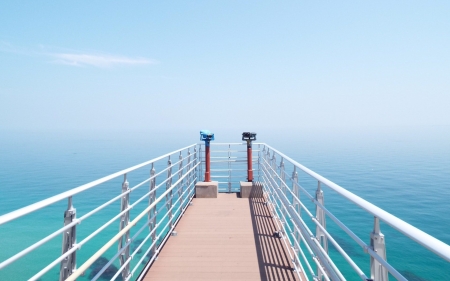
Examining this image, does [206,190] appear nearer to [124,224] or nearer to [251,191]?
→ [251,191]

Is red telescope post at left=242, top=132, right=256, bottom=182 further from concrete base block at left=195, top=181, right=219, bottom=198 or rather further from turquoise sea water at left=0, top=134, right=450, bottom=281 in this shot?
turquoise sea water at left=0, top=134, right=450, bottom=281

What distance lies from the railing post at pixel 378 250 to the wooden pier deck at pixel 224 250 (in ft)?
5.43

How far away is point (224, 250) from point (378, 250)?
8.49 ft

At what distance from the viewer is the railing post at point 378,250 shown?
4.67 feet

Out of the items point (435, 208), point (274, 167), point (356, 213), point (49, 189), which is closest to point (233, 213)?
point (274, 167)

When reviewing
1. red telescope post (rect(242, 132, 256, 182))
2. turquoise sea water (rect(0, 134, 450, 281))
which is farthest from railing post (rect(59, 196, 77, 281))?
turquoise sea water (rect(0, 134, 450, 281))

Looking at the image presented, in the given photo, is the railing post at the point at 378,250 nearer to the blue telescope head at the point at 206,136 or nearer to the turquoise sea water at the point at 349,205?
the blue telescope head at the point at 206,136

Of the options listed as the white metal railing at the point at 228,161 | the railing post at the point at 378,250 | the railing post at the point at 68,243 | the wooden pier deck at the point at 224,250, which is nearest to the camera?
the railing post at the point at 378,250

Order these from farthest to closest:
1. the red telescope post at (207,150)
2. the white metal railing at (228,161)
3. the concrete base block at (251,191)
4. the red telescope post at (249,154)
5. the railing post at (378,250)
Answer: the white metal railing at (228,161)
the red telescope post at (249,154)
the red telescope post at (207,150)
the concrete base block at (251,191)
the railing post at (378,250)

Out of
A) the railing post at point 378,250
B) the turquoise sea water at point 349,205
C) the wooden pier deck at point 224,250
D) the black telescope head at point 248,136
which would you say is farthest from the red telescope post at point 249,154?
the railing post at point 378,250

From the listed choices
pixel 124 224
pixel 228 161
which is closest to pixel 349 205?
pixel 228 161

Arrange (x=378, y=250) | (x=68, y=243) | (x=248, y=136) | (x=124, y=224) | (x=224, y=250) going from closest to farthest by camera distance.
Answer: (x=378, y=250), (x=68, y=243), (x=124, y=224), (x=224, y=250), (x=248, y=136)

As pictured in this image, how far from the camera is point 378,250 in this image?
1436 millimetres

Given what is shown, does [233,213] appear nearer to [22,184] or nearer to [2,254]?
[2,254]
